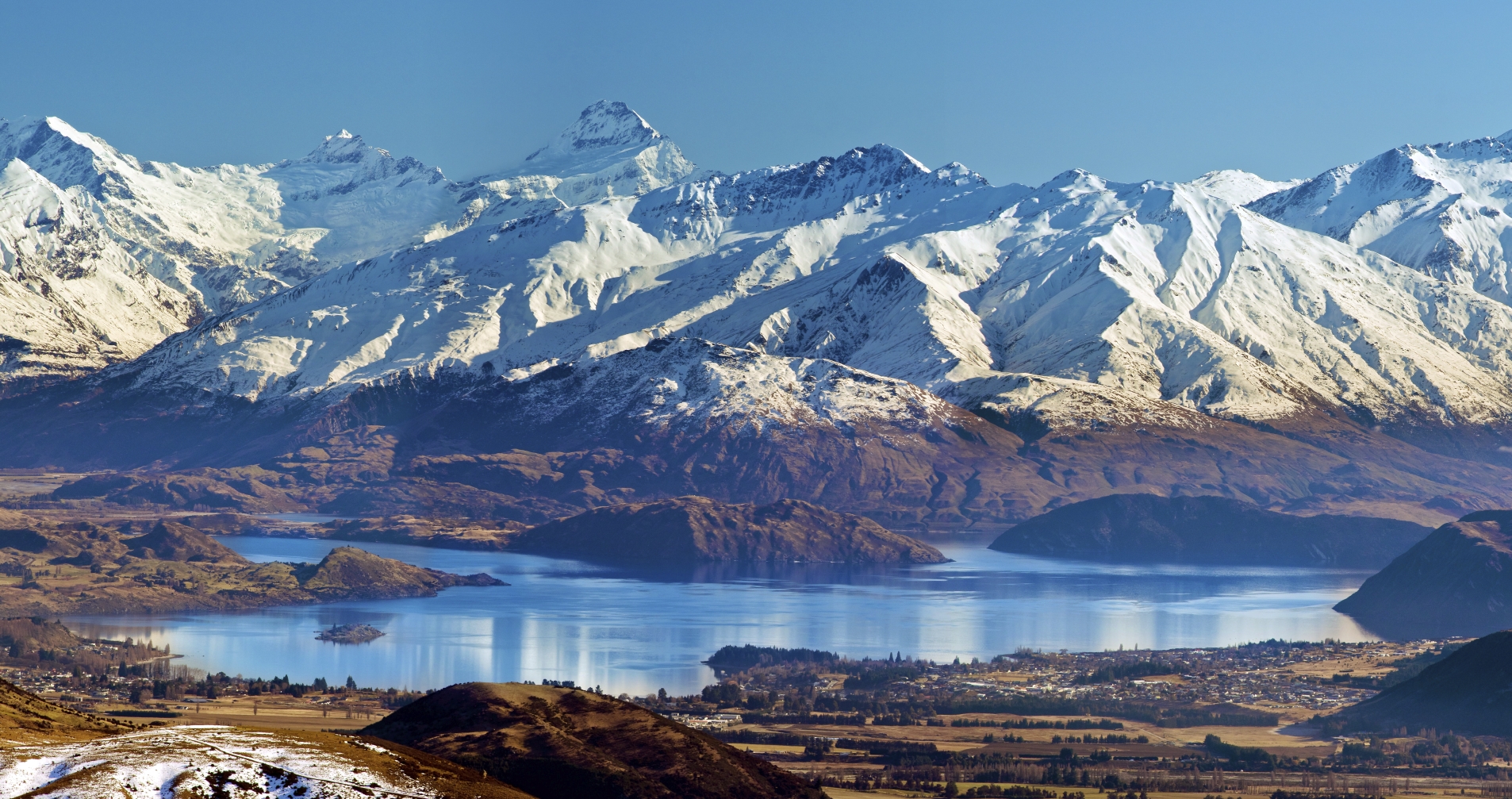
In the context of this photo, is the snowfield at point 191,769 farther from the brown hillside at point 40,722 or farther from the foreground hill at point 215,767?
the brown hillside at point 40,722

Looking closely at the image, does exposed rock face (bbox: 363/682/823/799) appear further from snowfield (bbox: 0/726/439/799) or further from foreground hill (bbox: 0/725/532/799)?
snowfield (bbox: 0/726/439/799)

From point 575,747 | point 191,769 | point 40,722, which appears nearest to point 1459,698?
point 575,747

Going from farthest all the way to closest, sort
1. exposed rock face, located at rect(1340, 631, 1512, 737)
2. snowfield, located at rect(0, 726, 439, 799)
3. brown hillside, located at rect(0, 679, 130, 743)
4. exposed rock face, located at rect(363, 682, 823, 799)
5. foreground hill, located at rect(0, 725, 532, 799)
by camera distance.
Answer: exposed rock face, located at rect(1340, 631, 1512, 737)
exposed rock face, located at rect(363, 682, 823, 799)
brown hillside, located at rect(0, 679, 130, 743)
foreground hill, located at rect(0, 725, 532, 799)
snowfield, located at rect(0, 726, 439, 799)

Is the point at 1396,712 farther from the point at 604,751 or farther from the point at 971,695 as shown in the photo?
the point at 604,751

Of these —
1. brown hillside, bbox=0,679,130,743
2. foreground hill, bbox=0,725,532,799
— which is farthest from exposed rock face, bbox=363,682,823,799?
foreground hill, bbox=0,725,532,799

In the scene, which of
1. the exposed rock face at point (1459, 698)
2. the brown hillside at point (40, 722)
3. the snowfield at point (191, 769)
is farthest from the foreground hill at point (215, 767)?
the exposed rock face at point (1459, 698)

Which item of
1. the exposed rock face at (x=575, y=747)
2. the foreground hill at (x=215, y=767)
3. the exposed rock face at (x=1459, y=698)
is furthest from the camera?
the exposed rock face at (x=1459, y=698)
